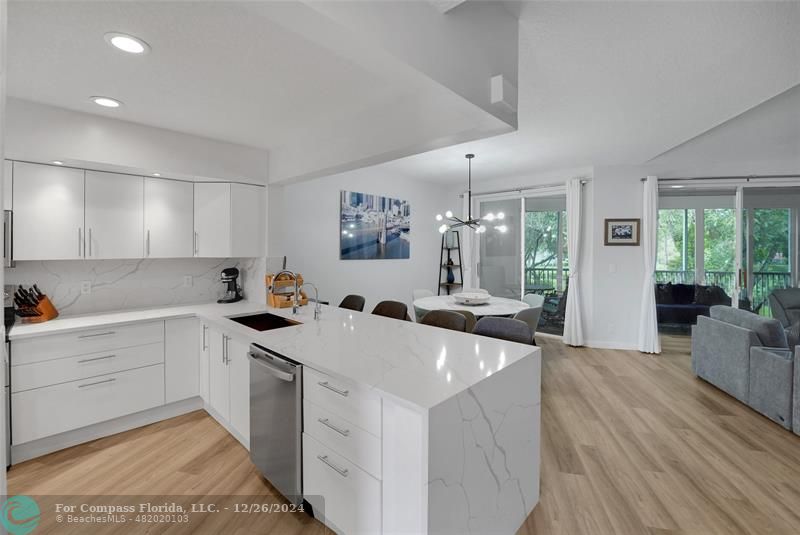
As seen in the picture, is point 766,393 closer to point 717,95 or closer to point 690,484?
point 690,484

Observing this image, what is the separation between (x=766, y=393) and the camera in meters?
2.99

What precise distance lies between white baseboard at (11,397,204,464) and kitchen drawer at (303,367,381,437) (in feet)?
6.29

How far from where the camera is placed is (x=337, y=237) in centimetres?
455

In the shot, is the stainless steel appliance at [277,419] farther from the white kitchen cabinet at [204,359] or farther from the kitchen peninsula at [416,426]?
the white kitchen cabinet at [204,359]

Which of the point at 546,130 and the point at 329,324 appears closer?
the point at 329,324

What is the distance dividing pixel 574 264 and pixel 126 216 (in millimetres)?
5243

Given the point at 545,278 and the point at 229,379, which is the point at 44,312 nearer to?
the point at 229,379

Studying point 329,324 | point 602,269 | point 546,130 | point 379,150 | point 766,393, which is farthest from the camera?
point 602,269

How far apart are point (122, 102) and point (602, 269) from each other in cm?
549

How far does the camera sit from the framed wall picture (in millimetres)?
5019

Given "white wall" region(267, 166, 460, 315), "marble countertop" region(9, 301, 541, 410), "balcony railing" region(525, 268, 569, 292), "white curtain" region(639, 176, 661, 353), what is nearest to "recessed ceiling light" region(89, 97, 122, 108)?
"white wall" region(267, 166, 460, 315)

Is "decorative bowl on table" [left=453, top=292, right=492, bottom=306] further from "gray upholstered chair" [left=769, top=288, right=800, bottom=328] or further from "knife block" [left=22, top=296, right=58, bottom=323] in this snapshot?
"gray upholstered chair" [left=769, top=288, right=800, bottom=328]

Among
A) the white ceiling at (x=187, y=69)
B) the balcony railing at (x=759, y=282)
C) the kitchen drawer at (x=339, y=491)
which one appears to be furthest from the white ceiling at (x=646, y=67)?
the kitchen drawer at (x=339, y=491)

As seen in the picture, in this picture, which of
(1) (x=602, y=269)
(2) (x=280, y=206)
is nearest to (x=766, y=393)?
(1) (x=602, y=269)
